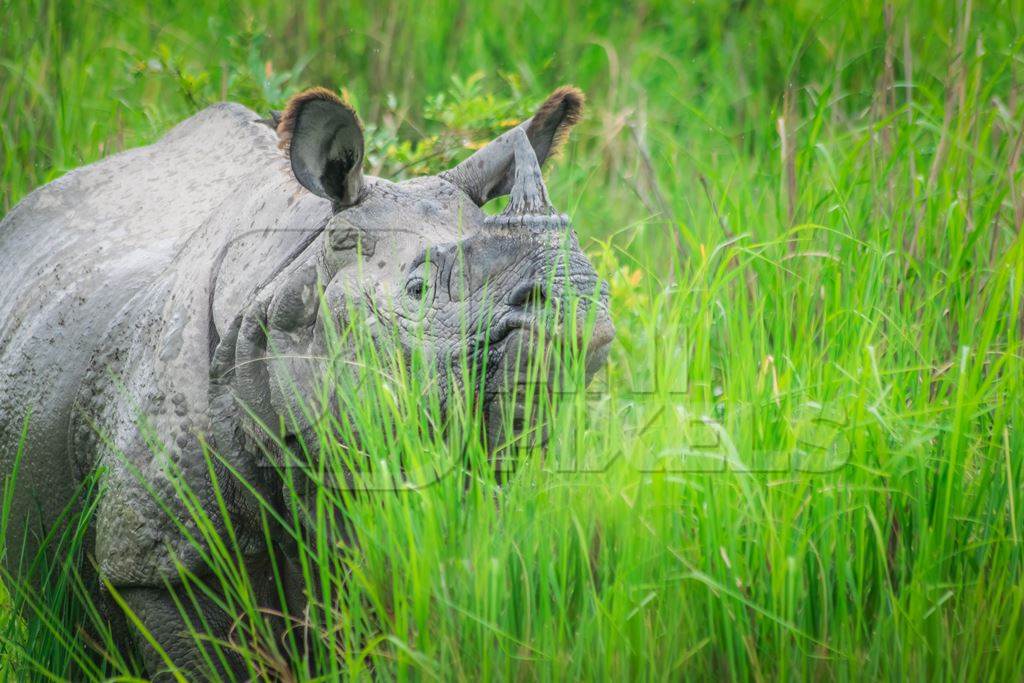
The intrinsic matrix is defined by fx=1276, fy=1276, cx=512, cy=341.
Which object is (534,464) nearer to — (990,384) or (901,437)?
(901,437)

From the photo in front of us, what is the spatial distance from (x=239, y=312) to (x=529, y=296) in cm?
76

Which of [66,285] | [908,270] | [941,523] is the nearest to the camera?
[941,523]

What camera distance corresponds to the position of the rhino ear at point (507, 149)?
9.89 ft

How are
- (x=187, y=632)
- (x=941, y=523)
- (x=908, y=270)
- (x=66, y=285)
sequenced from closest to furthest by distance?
(x=941, y=523) → (x=187, y=632) → (x=66, y=285) → (x=908, y=270)

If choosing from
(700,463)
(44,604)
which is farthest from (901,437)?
(44,604)

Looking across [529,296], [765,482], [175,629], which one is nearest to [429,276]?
[529,296]

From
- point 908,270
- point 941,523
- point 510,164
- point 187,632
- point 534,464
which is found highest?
point 510,164

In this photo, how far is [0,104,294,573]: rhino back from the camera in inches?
133

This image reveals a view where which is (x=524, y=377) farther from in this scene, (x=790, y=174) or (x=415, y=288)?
(x=790, y=174)

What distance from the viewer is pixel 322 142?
2.91m

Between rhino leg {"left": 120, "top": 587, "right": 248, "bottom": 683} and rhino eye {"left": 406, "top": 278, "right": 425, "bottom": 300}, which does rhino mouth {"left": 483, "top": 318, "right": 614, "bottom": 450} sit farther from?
rhino leg {"left": 120, "top": 587, "right": 248, "bottom": 683}

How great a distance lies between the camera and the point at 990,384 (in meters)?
3.16

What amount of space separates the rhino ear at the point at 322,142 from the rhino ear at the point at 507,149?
25cm

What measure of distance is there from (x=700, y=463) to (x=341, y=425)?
0.77m
